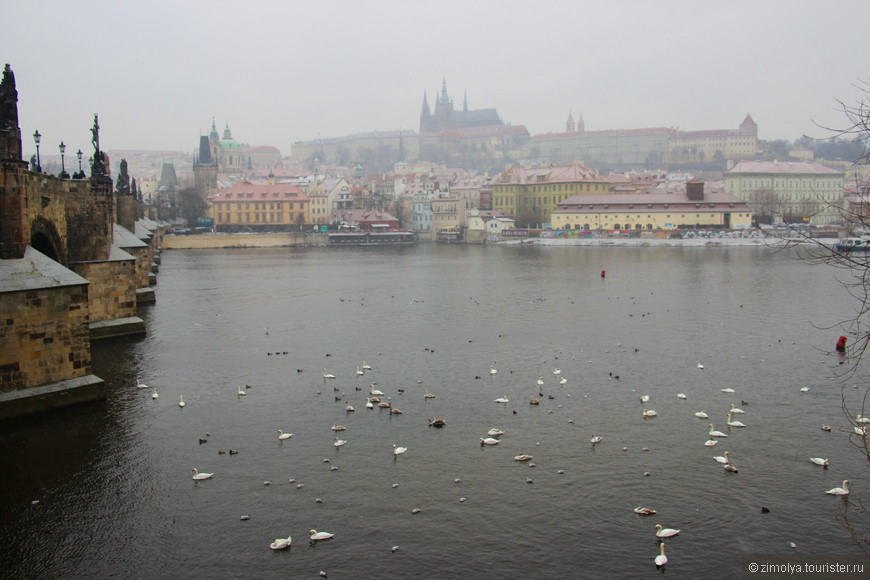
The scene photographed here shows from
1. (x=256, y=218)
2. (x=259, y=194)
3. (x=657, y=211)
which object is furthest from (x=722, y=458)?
(x=259, y=194)

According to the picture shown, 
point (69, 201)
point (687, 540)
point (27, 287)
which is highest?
point (69, 201)

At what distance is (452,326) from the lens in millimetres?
30859

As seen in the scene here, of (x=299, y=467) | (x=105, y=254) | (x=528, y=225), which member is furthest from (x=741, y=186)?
(x=299, y=467)

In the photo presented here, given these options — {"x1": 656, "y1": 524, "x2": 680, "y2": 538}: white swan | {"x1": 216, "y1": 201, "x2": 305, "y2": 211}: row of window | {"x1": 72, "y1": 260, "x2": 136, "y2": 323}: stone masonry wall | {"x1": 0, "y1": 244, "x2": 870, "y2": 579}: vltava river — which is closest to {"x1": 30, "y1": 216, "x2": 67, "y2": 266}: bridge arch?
{"x1": 72, "y1": 260, "x2": 136, "y2": 323}: stone masonry wall

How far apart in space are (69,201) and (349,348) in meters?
10.8

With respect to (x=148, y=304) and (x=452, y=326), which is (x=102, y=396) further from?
(x=148, y=304)

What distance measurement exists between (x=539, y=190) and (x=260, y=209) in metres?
40.0

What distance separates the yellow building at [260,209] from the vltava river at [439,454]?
8150cm

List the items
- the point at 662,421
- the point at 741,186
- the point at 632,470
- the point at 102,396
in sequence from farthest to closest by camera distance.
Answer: the point at 741,186
the point at 102,396
the point at 662,421
the point at 632,470

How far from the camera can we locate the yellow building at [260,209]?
110750mm

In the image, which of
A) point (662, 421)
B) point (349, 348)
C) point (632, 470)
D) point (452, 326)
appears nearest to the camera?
point (632, 470)

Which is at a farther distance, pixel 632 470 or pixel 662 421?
pixel 662 421

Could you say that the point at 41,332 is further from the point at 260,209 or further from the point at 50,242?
the point at 260,209

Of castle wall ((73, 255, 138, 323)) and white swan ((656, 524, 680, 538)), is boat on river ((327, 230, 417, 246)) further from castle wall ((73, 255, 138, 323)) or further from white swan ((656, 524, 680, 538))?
white swan ((656, 524, 680, 538))
